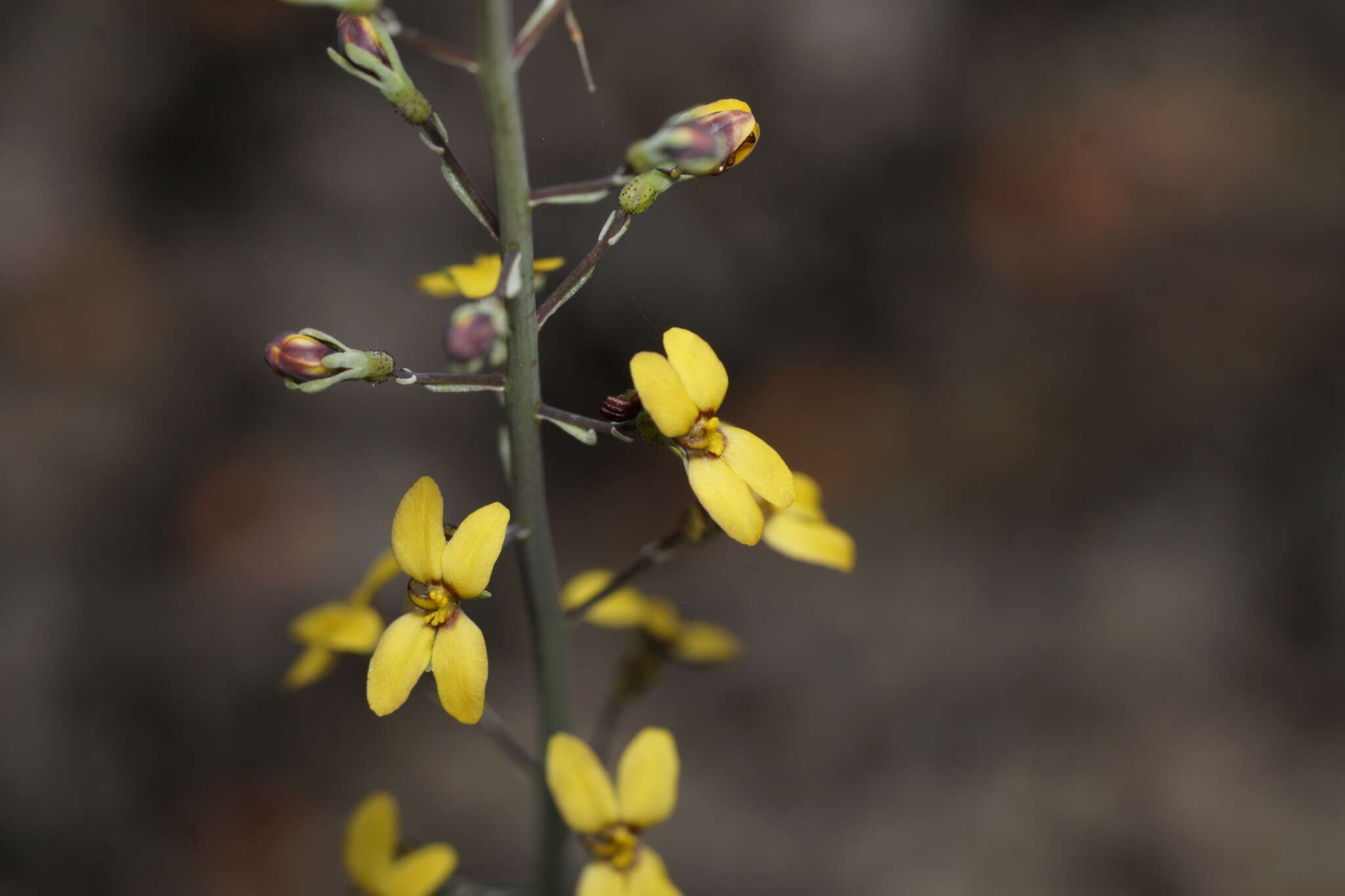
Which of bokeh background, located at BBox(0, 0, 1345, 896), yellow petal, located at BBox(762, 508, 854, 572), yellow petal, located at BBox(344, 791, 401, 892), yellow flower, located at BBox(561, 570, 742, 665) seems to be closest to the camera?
yellow petal, located at BBox(762, 508, 854, 572)

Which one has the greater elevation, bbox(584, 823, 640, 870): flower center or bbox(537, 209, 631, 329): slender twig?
bbox(537, 209, 631, 329): slender twig

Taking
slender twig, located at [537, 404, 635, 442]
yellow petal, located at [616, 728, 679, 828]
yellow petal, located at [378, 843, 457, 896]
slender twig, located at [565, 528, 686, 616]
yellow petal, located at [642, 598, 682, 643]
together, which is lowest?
yellow petal, located at [378, 843, 457, 896]

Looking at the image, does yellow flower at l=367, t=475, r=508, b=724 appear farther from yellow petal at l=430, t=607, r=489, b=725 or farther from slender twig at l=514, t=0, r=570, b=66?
slender twig at l=514, t=0, r=570, b=66

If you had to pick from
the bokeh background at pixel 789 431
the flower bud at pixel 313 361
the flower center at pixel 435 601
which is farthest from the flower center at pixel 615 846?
the bokeh background at pixel 789 431

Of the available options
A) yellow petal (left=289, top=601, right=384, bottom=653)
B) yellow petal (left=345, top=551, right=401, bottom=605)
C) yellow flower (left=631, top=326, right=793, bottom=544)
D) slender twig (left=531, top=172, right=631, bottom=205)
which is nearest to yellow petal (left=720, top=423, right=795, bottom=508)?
yellow flower (left=631, top=326, right=793, bottom=544)

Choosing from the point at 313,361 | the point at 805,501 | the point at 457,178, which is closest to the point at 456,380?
the point at 313,361

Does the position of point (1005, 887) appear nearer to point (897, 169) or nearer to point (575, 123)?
point (897, 169)

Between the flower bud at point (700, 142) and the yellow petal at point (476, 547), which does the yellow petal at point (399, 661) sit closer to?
the yellow petal at point (476, 547)
